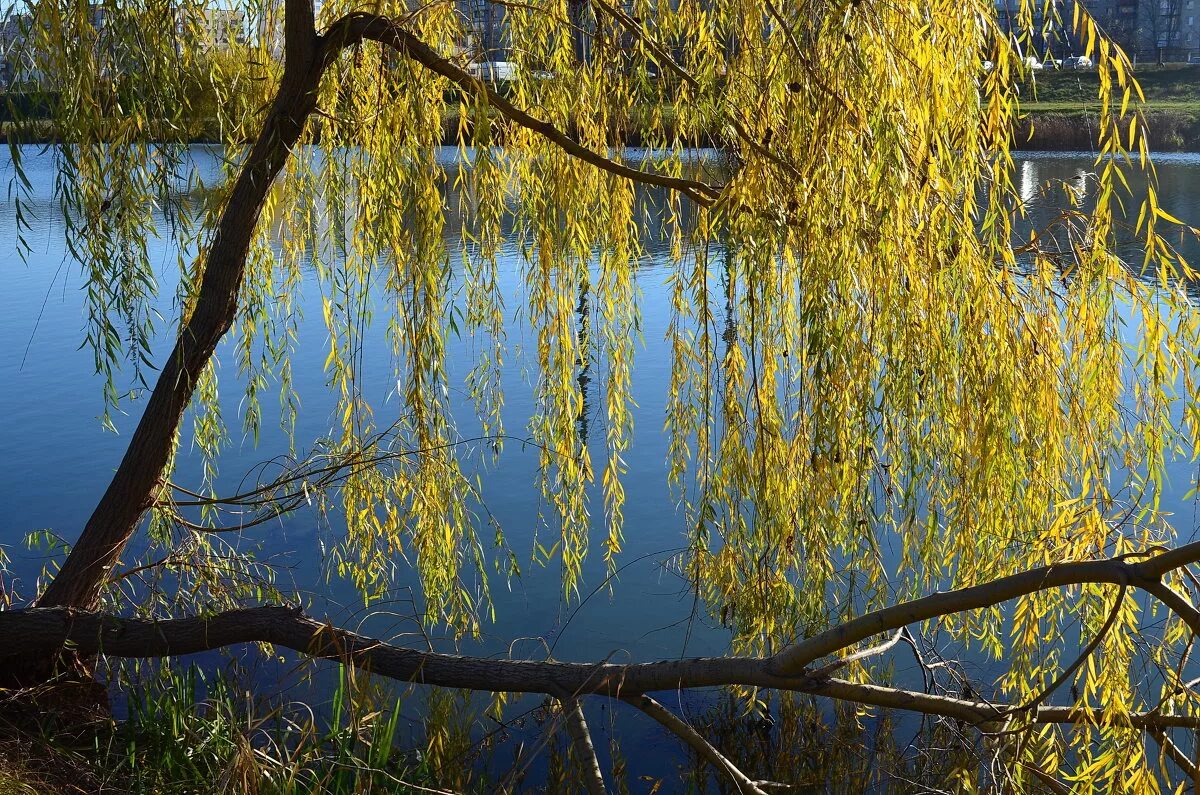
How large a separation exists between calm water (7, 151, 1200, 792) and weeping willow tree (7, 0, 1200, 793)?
52 cm

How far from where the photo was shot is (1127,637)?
6.77 ft

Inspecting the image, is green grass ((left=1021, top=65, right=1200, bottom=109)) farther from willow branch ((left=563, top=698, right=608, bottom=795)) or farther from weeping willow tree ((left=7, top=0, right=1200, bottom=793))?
willow branch ((left=563, top=698, right=608, bottom=795))

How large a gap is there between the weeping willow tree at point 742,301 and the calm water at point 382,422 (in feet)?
1.70

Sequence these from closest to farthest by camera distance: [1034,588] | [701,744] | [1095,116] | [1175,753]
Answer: [1034,588], [1175,753], [701,744], [1095,116]

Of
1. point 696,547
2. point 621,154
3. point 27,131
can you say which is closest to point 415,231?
point 621,154

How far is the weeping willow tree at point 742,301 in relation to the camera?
216 cm

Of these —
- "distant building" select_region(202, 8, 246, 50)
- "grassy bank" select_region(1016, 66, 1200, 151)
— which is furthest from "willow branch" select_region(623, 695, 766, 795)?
"grassy bank" select_region(1016, 66, 1200, 151)

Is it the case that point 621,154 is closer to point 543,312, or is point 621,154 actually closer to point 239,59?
point 543,312

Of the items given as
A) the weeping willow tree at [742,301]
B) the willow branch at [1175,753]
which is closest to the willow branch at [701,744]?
the weeping willow tree at [742,301]

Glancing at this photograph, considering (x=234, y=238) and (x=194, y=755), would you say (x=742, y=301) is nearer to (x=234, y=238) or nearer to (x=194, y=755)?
(x=234, y=238)

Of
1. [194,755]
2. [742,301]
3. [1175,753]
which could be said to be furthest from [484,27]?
[1175,753]

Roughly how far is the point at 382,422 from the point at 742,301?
3174 millimetres

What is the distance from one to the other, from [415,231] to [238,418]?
3.21 metres

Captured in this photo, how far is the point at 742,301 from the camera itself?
8.58 ft
